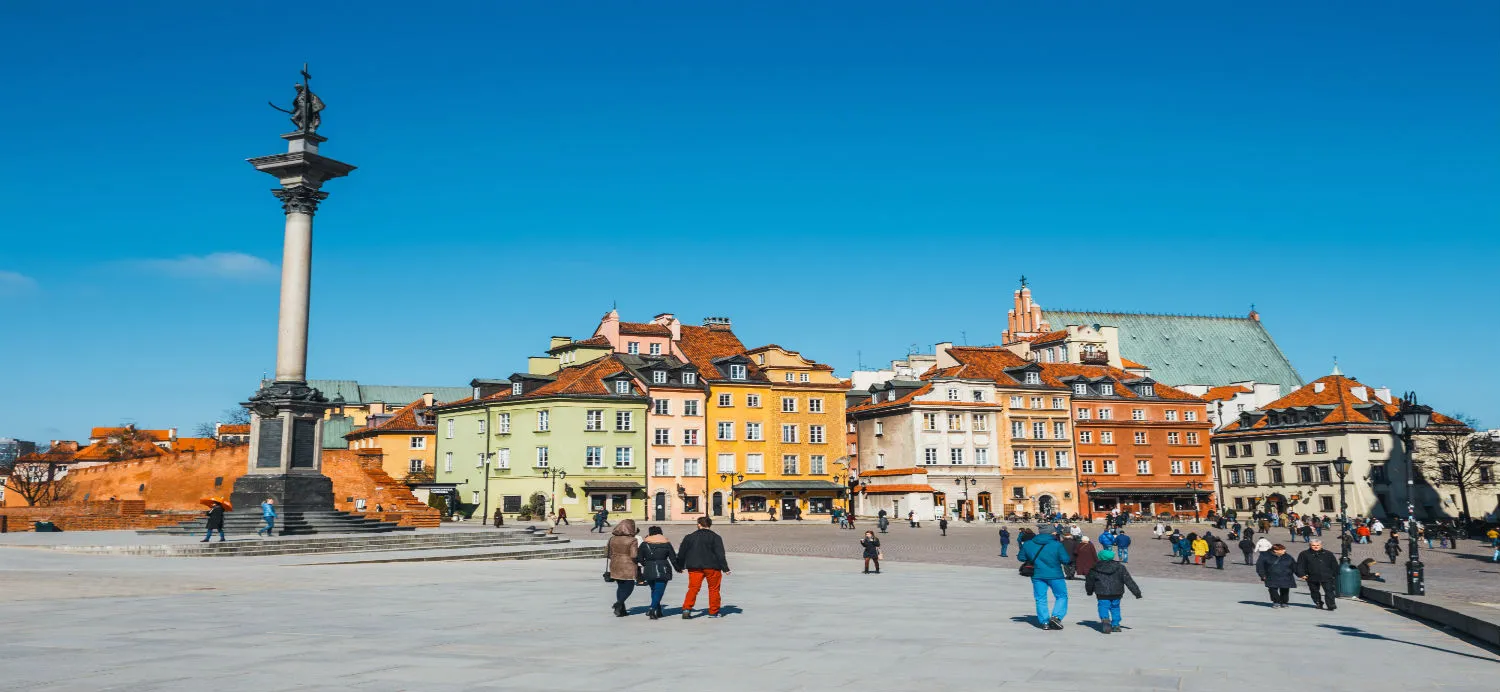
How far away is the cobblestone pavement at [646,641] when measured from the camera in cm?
1088

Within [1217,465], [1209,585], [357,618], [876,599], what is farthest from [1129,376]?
[357,618]

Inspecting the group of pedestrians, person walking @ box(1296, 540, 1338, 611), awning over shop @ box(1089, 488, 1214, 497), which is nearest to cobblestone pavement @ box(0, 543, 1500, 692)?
the group of pedestrians

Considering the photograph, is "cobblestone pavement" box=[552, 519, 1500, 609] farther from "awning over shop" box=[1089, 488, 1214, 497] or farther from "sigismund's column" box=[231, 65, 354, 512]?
"sigismund's column" box=[231, 65, 354, 512]

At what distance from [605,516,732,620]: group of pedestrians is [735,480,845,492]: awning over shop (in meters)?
60.0

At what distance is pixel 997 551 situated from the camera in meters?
43.5

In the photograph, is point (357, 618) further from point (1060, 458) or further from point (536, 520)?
point (1060, 458)

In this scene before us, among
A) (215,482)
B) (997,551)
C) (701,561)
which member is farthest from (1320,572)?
(215,482)

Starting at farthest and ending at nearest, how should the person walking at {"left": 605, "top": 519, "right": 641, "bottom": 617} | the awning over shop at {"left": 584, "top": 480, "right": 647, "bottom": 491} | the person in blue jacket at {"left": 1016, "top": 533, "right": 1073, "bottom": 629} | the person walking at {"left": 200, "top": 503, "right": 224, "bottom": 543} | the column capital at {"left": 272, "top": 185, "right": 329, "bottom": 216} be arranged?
the awning over shop at {"left": 584, "top": 480, "right": 647, "bottom": 491} → the column capital at {"left": 272, "top": 185, "right": 329, "bottom": 216} → the person walking at {"left": 200, "top": 503, "right": 224, "bottom": 543} → the person walking at {"left": 605, "top": 519, "right": 641, "bottom": 617} → the person in blue jacket at {"left": 1016, "top": 533, "right": 1073, "bottom": 629}

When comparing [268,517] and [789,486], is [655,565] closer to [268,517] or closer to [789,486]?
[268,517]

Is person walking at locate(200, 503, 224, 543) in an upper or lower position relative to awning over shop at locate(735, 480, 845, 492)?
lower

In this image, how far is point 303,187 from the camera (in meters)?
34.8

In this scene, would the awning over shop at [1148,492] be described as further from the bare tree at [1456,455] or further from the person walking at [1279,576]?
the person walking at [1279,576]

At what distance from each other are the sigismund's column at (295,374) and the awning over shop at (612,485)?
37306 millimetres

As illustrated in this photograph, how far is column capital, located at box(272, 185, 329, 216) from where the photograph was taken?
34.8 m
